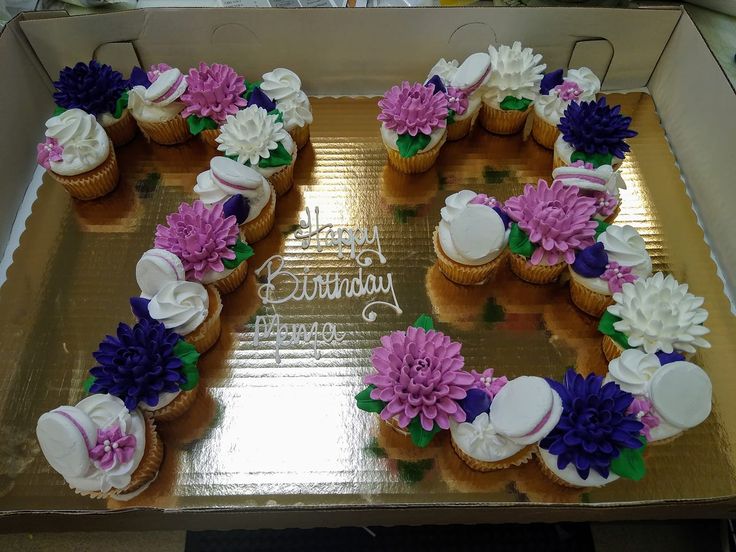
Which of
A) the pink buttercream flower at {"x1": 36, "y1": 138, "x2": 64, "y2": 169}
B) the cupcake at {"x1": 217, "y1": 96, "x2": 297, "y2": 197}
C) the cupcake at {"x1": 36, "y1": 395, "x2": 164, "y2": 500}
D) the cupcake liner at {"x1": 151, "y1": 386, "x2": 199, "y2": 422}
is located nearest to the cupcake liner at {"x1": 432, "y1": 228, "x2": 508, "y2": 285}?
the cupcake at {"x1": 217, "y1": 96, "x2": 297, "y2": 197}

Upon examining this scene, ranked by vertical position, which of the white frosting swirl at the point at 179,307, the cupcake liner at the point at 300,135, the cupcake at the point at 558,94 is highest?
the cupcake at the point at 558,94

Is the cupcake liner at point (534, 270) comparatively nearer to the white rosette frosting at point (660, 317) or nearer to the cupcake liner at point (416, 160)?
the white rosette frosting at point (660, 317)

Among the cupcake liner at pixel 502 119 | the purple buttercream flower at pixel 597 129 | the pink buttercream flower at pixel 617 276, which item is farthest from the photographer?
the cupcake liner at pixel 502 119

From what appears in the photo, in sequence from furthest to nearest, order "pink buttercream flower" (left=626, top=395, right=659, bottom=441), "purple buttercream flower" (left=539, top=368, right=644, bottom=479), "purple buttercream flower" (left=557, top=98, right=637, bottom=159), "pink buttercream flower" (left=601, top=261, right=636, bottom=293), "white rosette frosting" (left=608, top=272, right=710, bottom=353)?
1. "purple buttercream flower" (left=557, top=98, right=637, bottom=159)
2. "pink buttercream flower" (left=601, top=261, right=636, bottom=293)
3. "white rosette frosting" (left=608, top=272, right=710, bottom=353)
4. "pink buttercream flower" (left=626, top=395, right=659, bottom=441)
5. "purple buttercream flower" (left=539, top=368, right=644, bottom=479)

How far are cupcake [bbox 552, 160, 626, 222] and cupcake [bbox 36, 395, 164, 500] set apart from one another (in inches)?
50.2

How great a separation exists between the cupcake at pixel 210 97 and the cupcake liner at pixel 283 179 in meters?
0.27

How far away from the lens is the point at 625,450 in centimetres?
130

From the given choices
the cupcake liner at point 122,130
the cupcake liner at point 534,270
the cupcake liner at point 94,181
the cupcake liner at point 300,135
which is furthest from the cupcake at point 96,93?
the cupcake liner at point 534,270

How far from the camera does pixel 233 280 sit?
1727mm

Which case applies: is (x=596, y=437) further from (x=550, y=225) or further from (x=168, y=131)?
(x=168, y=131)

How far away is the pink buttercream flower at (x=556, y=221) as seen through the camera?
1.63 meters

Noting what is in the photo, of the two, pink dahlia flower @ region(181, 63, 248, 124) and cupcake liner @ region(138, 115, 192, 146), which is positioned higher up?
pink dahlia flower @ region(181, 63, 248, 124)

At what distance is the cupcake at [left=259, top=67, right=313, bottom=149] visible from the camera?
196cm

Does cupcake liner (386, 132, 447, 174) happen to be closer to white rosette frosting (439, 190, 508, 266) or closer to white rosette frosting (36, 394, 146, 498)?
white rosette frosting (439, 190, 508, 266)
